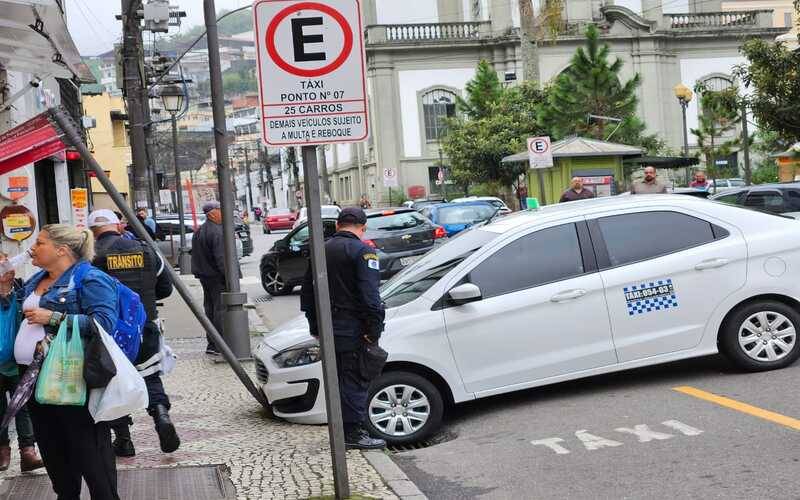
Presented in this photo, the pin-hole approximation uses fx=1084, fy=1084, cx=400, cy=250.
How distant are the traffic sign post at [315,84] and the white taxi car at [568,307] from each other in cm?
216

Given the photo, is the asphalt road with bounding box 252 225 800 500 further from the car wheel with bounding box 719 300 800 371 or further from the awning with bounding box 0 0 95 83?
the awning with bounding box 0 0 95 83

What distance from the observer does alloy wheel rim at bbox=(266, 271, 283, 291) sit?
891 inches

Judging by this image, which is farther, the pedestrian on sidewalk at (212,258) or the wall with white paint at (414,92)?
the wall with white paint at (414,92)

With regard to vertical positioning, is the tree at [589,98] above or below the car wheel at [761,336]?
above

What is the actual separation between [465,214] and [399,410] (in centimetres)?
1887

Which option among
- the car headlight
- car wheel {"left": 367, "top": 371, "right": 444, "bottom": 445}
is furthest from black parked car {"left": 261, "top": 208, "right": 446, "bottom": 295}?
car wheel {"left": 367, "top": 371, "right": 444, "bottom": 445}

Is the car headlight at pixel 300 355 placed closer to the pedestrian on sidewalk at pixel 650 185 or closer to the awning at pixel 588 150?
the pedestrian on sidewalk at pixel 650 185

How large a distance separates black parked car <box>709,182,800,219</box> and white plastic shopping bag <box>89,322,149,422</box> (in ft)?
45.9

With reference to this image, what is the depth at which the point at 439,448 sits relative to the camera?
25.7ft

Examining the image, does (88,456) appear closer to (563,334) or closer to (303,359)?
(303,359)

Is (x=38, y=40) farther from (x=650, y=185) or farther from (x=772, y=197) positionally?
(x=772, y=197)

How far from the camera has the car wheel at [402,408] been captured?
7.96m

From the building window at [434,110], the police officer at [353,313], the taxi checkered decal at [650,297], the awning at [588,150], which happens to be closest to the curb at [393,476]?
the police officer at [353,313]

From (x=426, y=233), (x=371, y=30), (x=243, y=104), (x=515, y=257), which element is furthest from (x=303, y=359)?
(x=243, y=104)
